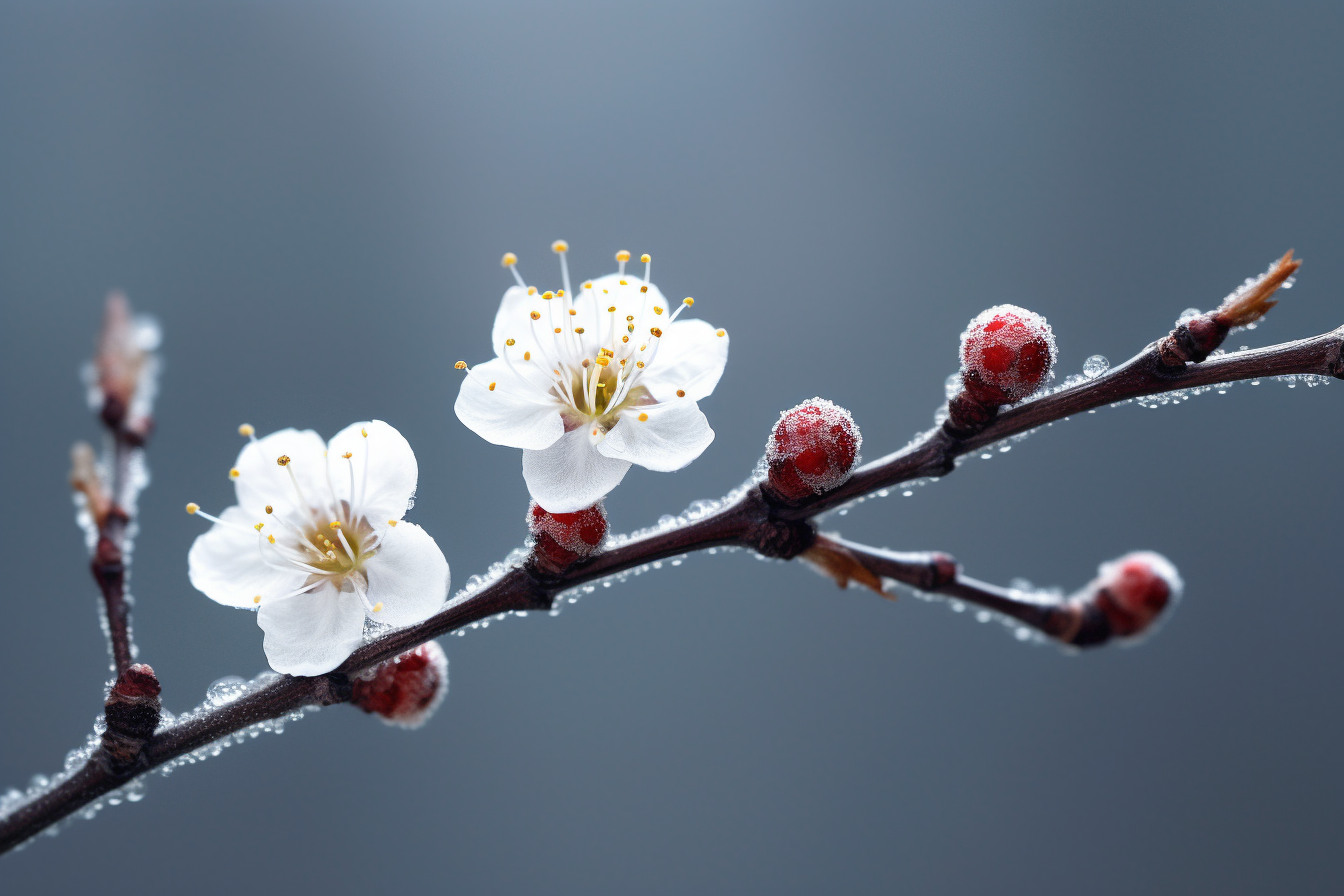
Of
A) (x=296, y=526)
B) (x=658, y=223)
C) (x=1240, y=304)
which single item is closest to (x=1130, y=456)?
(x=658, y=223)

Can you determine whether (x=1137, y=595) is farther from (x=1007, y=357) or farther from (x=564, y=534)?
(x=564, y=534)

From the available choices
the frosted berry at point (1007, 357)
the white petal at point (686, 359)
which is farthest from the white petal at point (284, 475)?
the frosted berry at point (1007, 357)

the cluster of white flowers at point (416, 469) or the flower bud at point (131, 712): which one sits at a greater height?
the cluster of white flowers at point (416, 469)

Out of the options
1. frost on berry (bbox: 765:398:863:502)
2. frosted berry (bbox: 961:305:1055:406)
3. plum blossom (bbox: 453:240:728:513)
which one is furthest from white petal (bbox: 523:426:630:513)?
frosted berry (bbox: 961:305:1055:406)

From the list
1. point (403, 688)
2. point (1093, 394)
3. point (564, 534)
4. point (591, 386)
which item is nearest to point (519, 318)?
point (591, 386)

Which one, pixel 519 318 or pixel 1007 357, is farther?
pixel 519 318

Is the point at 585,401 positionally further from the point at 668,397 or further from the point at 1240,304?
the point at 1240,304

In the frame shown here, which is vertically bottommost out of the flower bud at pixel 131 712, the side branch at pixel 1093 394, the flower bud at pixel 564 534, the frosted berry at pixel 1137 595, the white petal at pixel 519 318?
the frosted berry at pixel 1137 595

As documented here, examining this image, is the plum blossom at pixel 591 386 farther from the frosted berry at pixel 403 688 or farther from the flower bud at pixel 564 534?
Result: the frosted berry at pixel 403 688
